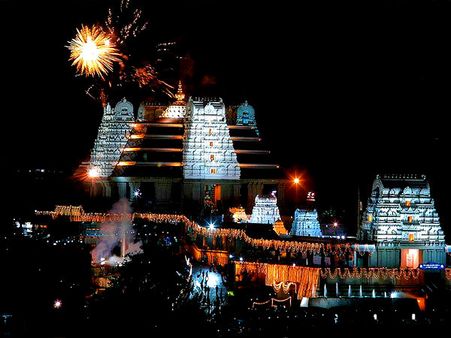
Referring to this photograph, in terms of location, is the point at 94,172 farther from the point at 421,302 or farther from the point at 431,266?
the point at 421,302

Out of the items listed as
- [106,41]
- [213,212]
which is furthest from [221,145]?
[106,41]

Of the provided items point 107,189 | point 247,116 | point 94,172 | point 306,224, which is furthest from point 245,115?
point 306,224

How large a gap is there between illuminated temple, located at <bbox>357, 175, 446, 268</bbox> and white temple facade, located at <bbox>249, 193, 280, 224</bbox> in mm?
12587

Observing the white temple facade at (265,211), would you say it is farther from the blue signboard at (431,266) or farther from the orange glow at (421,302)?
the orange glow at (421,302)

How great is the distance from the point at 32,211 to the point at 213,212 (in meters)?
12.0

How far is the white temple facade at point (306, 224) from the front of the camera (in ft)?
144

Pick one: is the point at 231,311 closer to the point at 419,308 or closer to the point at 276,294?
the point at 276,294

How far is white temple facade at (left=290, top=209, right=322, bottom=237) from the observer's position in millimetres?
43875

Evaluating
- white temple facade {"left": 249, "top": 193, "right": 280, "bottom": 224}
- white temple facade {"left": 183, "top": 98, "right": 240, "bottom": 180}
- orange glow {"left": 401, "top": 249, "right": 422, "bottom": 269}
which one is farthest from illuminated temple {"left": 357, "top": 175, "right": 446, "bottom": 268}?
white temple facade {"left": 183, "top": 98, "right": 240, "bottom": 180}

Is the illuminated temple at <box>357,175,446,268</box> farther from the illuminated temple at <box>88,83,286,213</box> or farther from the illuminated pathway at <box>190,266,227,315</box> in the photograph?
the illuminated temple at <box>88,83,286,213</box>

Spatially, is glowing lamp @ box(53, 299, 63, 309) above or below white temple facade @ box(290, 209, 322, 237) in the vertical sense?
below

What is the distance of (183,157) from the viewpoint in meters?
58.7

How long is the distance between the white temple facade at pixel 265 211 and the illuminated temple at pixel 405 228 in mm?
12587

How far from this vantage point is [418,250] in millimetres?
34844
